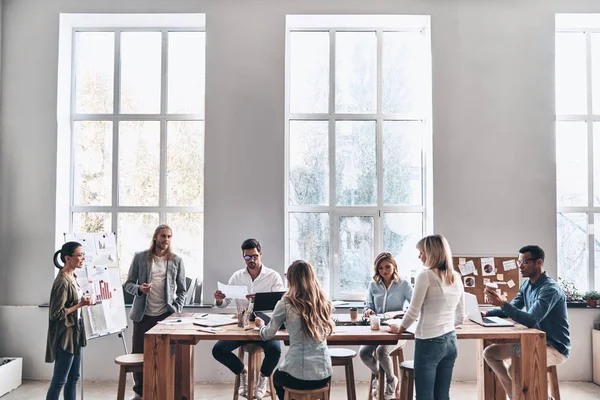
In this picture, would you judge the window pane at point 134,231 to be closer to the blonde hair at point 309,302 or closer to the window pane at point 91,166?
the window pane at point 91,166

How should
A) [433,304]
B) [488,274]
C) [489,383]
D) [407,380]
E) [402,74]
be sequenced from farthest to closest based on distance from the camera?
[402,74] → [488,274] → [489,383] → [407,380] → [433,304]

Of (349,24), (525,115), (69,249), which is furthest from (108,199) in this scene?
(525,115)

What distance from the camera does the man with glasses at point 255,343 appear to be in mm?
4211

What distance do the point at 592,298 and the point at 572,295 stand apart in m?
0.18

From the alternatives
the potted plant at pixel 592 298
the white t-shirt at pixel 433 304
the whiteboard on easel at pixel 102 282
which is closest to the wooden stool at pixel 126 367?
the whiteboard on easel at pixel 102 282

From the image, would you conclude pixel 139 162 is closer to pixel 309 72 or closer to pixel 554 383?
pixel 309 72

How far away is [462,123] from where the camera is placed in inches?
210

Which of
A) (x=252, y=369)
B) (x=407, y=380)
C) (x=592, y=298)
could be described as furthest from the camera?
(x=592, y=298)

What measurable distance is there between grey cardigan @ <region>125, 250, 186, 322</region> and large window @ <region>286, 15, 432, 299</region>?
140 centimetres

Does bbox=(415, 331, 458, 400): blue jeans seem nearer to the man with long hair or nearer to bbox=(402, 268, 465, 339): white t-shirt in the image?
bbox=(402, 268, 465, 339): white t-shirt

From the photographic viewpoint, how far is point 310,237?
18.5ft

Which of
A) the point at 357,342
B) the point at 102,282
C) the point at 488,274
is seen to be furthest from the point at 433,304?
the point at 102,282

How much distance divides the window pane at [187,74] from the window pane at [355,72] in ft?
4.97

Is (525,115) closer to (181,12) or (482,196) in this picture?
(482,196)
